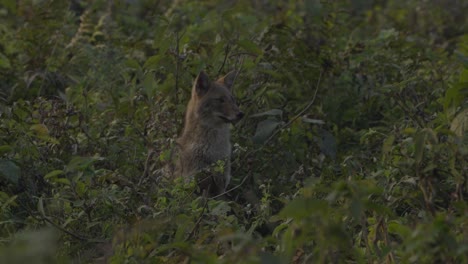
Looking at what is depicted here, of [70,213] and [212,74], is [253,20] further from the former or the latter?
[70,213]

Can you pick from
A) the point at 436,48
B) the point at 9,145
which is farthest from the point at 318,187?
the point at 436,48

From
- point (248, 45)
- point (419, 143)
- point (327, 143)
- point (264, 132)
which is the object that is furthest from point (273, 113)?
point (419, 143)

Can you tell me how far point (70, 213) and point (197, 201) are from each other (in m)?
0.84

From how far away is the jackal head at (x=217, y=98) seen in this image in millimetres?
8781

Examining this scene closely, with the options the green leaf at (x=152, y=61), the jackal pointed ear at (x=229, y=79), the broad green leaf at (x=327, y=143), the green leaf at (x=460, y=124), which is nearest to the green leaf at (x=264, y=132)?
the broad green leaf at (x=327, y=143)

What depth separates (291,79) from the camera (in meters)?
9.30

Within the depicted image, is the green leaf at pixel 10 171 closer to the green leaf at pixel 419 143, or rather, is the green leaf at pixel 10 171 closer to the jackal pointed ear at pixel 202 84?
the jackal pointed ear at pixel 202 84

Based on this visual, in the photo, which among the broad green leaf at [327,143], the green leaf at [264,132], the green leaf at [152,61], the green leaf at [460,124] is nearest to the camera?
the green leaf at [460,124]

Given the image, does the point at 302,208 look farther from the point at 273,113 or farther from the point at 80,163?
the point at 273,113

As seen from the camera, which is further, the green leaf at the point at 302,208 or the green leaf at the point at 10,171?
the green leaf at the point at 10,171

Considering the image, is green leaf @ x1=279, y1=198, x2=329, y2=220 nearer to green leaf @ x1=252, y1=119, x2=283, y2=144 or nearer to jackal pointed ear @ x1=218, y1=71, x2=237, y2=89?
green leaf @ x1=252, y1=119, x2=283, y2=144

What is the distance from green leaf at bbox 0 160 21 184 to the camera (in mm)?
6453

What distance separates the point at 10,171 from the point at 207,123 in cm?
285

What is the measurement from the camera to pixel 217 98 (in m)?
8.87
